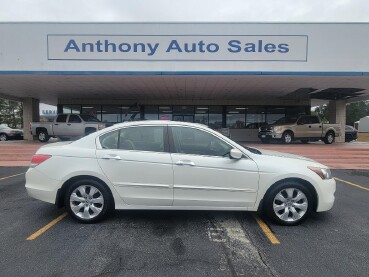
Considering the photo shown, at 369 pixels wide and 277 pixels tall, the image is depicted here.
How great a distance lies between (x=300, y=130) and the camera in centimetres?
1759

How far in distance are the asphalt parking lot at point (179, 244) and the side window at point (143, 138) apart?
3.94 feet

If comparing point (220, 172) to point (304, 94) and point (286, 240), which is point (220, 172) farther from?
point (304, 94)

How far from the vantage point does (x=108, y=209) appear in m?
4.59

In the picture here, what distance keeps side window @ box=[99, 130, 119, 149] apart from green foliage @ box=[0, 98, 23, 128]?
4767cm

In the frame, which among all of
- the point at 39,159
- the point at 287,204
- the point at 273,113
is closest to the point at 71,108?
the point at 273,113

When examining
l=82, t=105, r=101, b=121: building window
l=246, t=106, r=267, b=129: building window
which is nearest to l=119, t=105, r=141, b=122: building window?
l=82, t=105, r=101, b=121: building window

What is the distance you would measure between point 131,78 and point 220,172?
11.4m

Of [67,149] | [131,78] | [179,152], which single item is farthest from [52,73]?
[179,152]

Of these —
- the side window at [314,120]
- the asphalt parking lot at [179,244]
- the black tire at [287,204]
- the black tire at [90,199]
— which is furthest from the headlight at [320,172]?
the side window at [314,120]

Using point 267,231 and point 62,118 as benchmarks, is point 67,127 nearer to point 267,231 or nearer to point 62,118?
point 62,118

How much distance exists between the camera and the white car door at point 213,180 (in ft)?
14.5

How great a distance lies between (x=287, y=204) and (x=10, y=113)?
169 feet

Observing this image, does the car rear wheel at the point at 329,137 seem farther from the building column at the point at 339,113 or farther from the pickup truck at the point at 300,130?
the building column at the point at 339,113

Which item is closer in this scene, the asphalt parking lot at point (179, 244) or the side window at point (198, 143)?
the asphalt parking lot at point (179, 244)
